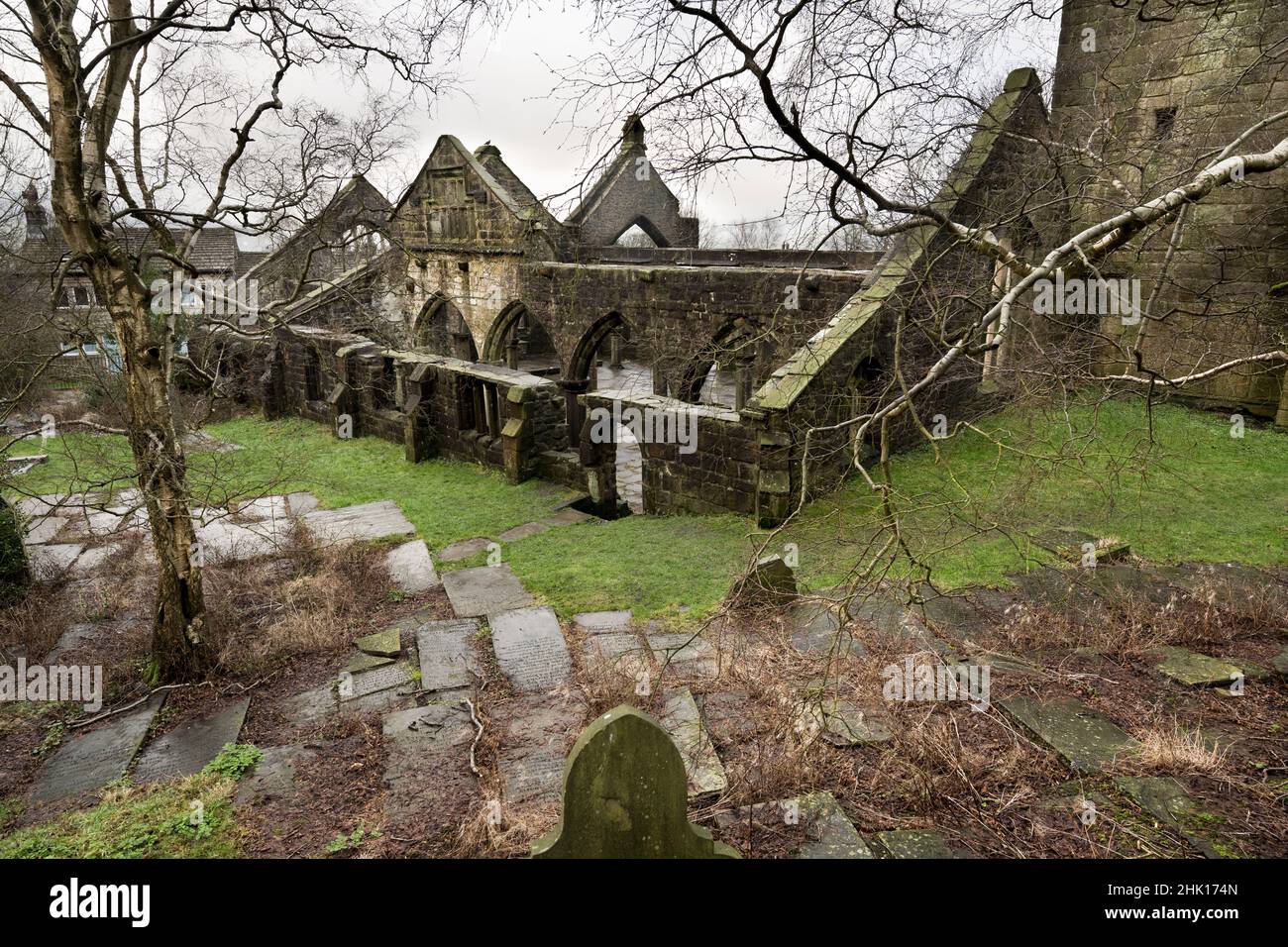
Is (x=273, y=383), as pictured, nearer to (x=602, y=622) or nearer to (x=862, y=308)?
(x=862, y=308)

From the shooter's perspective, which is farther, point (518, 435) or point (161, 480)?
point (518, 435)

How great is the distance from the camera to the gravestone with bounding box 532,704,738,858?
122 inches

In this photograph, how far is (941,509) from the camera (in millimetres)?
8352

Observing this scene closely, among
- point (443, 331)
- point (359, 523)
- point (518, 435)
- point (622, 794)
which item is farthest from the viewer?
point (443, 331)

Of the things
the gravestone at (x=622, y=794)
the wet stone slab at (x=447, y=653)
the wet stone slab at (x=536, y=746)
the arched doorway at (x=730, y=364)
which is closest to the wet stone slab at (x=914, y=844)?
the gravestone at (x=622, y=794)

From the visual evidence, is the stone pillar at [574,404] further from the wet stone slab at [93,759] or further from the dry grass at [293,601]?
the wet stone slab at [93,759]

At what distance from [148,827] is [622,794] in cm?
285

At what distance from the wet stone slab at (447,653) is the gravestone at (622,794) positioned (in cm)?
287

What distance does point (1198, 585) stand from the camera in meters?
6.73

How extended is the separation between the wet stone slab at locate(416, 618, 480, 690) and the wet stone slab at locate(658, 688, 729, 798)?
166 cm

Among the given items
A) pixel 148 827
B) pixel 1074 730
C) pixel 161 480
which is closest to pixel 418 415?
pixel 161 480

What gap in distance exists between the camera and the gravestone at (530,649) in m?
5.84
